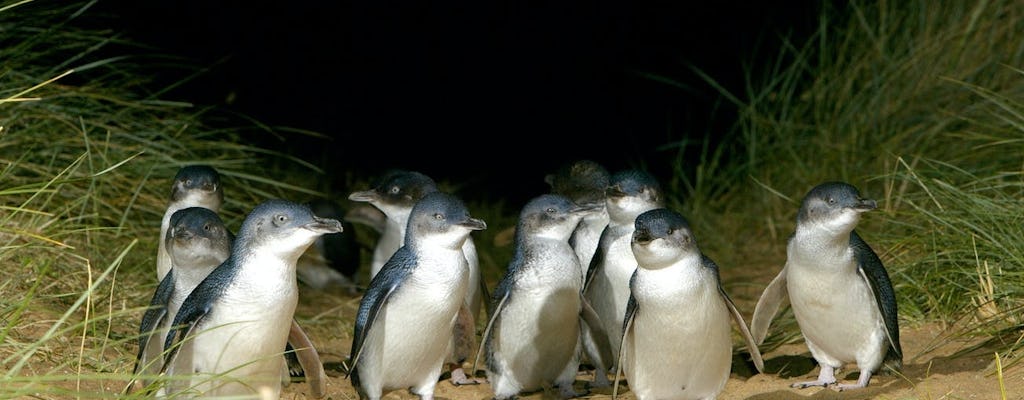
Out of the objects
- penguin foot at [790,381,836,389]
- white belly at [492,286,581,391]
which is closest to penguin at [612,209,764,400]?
penguin foot at [790,381,836,389]

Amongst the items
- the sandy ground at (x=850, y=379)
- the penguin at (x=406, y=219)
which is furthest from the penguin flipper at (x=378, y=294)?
the penguin at (x=406, y=219)

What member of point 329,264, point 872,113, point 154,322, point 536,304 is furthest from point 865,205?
point 329,264

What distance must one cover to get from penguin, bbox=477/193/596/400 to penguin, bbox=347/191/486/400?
340mm

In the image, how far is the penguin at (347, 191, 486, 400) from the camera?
5254mm

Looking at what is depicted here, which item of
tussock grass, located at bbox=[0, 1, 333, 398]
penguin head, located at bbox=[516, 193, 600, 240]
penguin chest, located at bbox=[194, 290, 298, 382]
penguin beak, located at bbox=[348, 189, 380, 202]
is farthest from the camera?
penguin beak, located at bbox=[348, 189, 380, 202]

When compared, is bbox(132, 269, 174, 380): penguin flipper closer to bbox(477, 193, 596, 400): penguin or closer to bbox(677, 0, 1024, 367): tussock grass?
bbox(477, 193, 596, 400): penguin

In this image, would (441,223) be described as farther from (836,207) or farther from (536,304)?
(836,207)

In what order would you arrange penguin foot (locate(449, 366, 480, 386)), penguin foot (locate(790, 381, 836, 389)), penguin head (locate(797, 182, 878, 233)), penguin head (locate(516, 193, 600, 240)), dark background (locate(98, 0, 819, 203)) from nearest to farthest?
penguin head (locate(797, 182, 878, 233))
penguin foot (locate(790, 381, 836, 389))
penguin head (locate(516, 193, 600, 240))
penguin foot (locate(449, 366, 480, 386))
dark background (locate(98, 0, 819, 203))

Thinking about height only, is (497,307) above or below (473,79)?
above

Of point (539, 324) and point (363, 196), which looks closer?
point (539, 324)

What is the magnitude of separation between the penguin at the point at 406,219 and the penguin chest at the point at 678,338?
1130mm

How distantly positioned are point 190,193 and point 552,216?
172 cm

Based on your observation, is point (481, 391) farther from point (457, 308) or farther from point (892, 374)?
point (892, 374)

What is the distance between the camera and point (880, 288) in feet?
17.9
